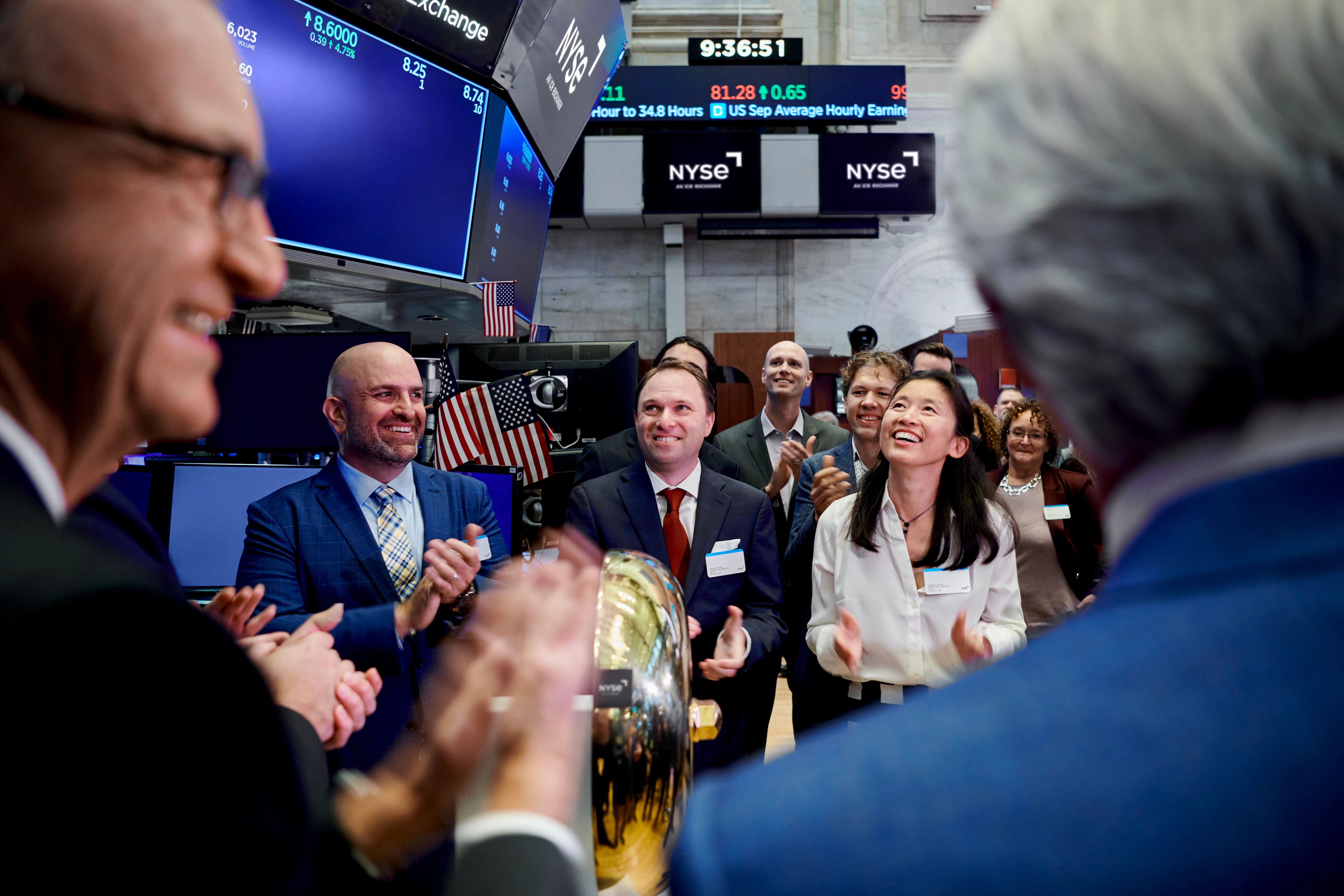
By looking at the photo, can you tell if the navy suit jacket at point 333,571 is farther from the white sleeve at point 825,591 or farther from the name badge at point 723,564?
the white sleeve at point 825,591

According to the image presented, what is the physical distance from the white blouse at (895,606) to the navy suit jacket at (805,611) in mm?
137

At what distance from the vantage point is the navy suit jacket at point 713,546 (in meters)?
2.61

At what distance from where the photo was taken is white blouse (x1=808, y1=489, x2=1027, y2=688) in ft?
7.63

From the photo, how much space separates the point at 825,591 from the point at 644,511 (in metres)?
0.65

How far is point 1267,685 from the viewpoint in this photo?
0.40 metres

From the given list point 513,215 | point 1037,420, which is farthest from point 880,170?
point 1037,420

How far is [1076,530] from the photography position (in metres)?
3.78

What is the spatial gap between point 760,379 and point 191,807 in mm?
10264

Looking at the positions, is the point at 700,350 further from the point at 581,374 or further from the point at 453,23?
the point at 453,23

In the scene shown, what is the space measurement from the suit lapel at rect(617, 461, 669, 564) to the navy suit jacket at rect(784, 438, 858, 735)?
48 centimetres

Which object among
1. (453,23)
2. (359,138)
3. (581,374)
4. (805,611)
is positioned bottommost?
(805,611)

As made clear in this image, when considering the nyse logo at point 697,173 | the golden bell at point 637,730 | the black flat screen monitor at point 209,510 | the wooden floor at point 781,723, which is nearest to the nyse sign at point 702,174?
the nyse logo at point 697,173

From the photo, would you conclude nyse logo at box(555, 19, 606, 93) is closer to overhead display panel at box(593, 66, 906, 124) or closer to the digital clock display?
overhead display panel at box(593, 66, 906, 124)

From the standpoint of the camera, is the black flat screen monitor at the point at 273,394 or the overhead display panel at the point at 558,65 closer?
the black flat screen monitor at the point at 273,394
